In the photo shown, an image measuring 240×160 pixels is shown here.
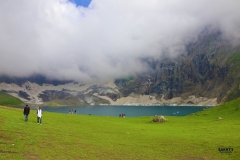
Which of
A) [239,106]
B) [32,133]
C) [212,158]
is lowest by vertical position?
[212,158]

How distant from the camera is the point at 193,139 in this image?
41.1 m

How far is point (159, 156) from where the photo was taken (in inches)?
1184

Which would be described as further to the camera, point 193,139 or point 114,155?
point 193,139

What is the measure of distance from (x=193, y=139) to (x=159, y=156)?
13518mm

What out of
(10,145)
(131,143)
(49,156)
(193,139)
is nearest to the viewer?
(49,156)

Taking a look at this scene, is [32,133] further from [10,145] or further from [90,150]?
[90,150]

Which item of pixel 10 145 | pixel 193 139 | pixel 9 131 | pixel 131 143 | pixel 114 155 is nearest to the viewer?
pixel 10 145

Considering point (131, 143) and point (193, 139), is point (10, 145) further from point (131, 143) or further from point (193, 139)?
point (193, 139)

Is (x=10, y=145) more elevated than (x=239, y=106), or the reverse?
(x=239, y=106)

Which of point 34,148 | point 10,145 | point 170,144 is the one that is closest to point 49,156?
point 34,148

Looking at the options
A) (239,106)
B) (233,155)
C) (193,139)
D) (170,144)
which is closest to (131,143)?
(170,144)

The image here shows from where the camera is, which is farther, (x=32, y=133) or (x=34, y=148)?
(x=32, y=133)

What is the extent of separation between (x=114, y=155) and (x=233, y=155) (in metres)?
15.7

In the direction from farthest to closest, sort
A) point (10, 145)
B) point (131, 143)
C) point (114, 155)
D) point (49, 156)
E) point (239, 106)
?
1. point (239, 106)
2. point (131, 143)
3. point (114, 155)
4. point (10, 145)
5. point (49, 156)
